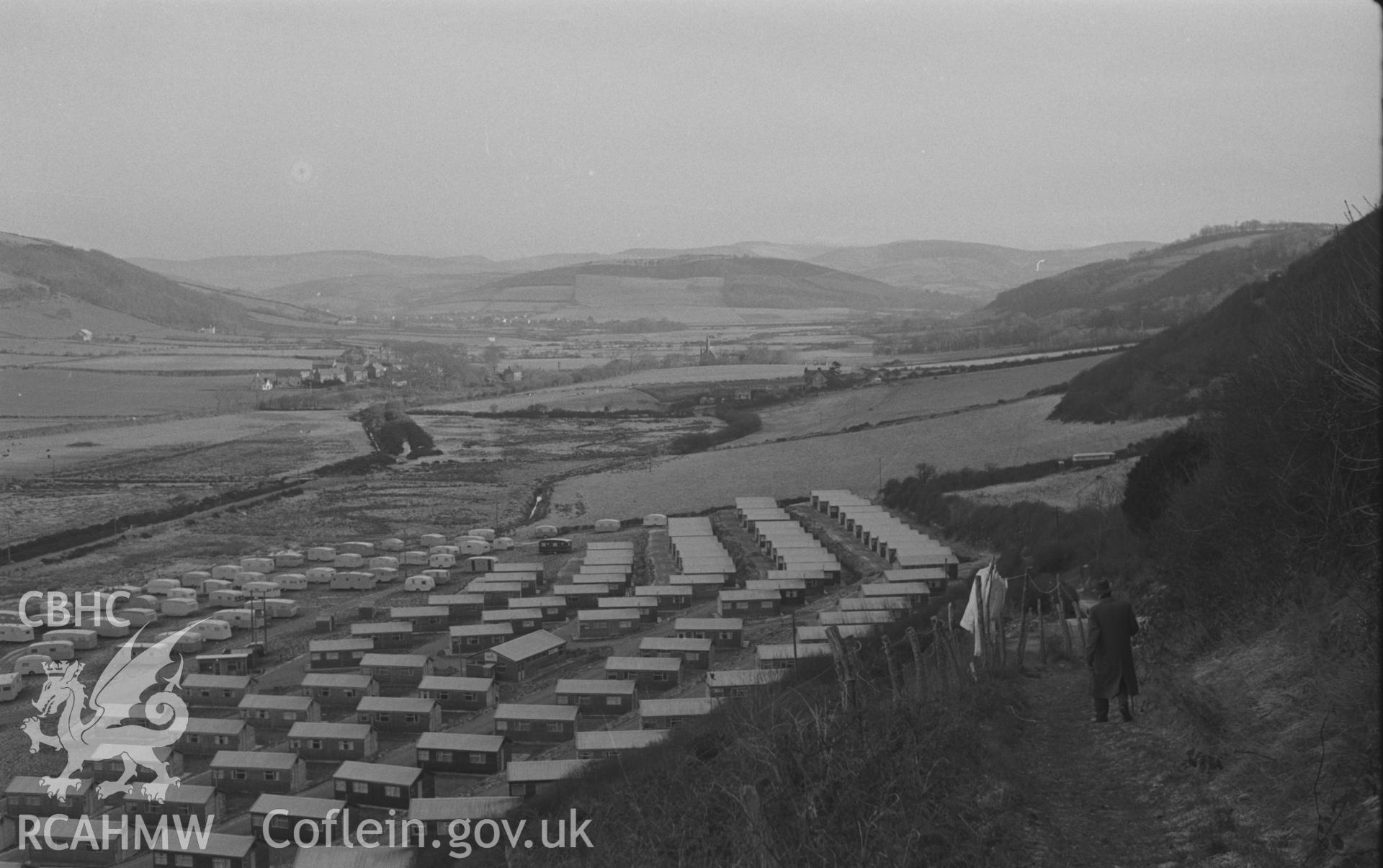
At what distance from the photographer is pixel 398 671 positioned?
11.2 meters

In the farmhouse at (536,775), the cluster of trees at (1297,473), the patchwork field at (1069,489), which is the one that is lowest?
the farmhouse at (536,775)

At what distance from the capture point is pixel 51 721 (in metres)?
10.2

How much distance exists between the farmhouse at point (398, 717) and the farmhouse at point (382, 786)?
159cm

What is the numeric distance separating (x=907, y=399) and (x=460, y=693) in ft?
97.6

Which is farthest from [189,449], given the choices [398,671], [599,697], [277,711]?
[599,697]

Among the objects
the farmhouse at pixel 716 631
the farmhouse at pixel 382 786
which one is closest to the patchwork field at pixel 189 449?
the farmhouse at pixel 716 631

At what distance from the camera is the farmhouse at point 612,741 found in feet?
26.2

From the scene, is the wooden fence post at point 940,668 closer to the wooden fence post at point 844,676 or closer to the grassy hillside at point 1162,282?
the wooden fence post at point 844,676

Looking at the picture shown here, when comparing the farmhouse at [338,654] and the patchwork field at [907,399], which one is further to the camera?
the patchwork field at [907,399]

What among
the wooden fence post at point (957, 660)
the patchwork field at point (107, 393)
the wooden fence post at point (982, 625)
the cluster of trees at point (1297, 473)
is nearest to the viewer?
the cluster of trees at point (1297, 473)

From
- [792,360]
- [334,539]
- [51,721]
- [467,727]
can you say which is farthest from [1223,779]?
[792,360]

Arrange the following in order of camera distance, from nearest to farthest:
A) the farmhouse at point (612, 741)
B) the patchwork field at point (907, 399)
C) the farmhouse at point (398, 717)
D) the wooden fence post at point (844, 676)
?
the wooden fence post at point (844, 676) → the farmhouse at point (612, 741) → the farmhouse at point (398, 717) → the patchwork field at point (907, 399)

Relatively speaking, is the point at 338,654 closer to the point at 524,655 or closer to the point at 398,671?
the point at 398,671

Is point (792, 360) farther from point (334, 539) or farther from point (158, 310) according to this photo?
point (158, 310)
